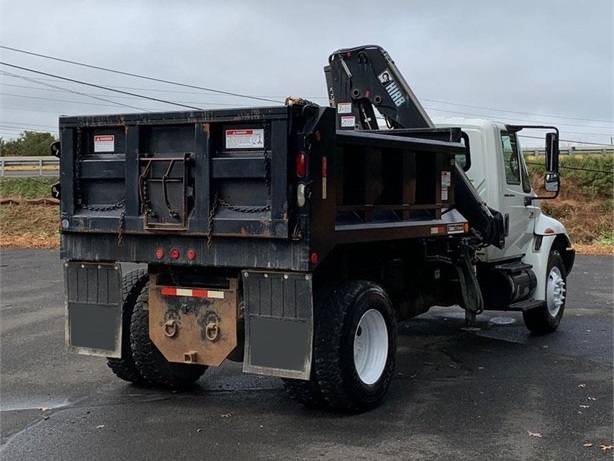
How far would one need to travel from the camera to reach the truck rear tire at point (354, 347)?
564 centimetres

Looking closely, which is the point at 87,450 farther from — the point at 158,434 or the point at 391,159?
the point at 391,159

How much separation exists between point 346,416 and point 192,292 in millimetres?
1528

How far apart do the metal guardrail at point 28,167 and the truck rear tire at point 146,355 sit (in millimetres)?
27321

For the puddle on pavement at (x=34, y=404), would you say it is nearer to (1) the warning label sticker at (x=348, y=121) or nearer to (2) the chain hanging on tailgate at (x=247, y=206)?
(2) the chain hanging on tailgate at (x=247, y=206)

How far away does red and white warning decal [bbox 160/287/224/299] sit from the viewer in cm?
582

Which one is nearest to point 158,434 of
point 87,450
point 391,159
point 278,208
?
point 87,450

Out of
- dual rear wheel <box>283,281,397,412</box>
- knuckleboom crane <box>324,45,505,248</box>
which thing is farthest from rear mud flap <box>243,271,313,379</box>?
knuckleboom crane <box>324,45,505,248</box>

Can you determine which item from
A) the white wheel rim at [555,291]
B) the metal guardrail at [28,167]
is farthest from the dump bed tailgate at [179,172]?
the metal guardrail at [28,167]

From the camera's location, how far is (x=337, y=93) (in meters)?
8.55

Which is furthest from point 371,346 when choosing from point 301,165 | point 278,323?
point 301,165

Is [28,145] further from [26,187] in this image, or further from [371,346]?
[371,346]

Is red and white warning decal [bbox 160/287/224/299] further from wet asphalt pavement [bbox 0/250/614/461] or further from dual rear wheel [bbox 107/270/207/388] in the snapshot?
wet asphalt pavement [bbox 0/250/614/461]

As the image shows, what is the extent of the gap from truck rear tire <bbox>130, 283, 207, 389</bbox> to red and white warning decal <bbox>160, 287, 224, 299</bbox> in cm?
37

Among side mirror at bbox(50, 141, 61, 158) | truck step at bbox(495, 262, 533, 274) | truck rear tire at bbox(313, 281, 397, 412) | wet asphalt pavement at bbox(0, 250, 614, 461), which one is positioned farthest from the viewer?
truck step at bbox(495, 262, 533, 274)
